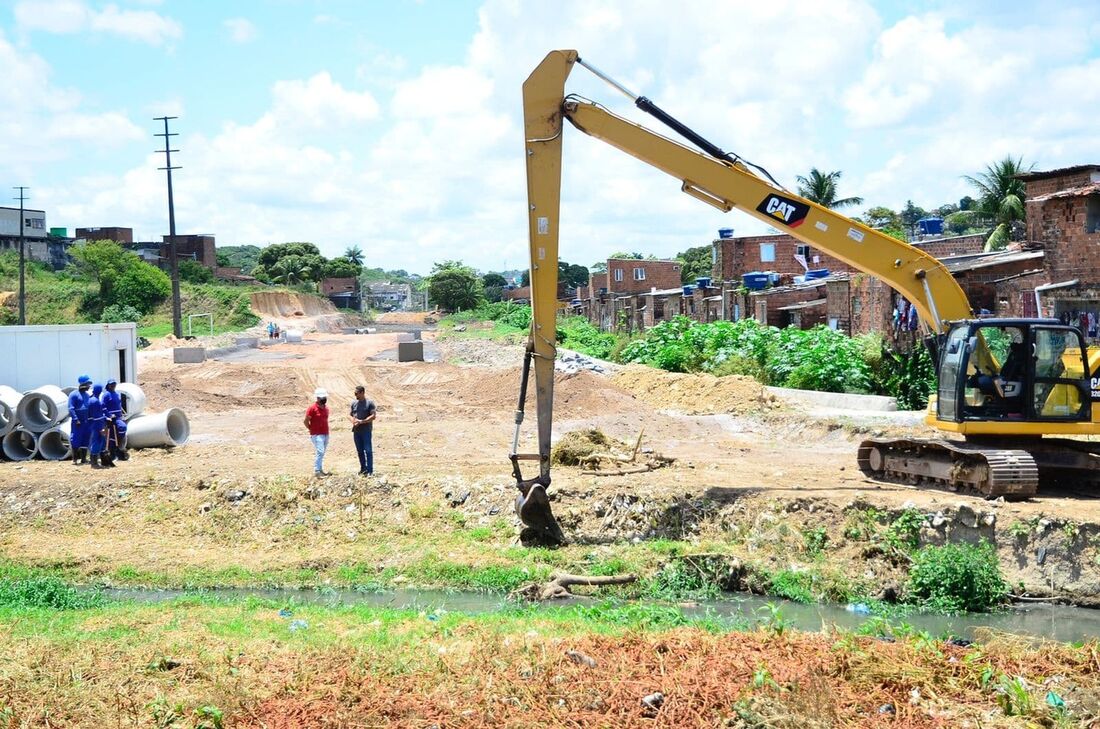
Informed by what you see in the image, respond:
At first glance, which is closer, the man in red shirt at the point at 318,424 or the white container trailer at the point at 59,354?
the man in red shirt at the point at 318,424

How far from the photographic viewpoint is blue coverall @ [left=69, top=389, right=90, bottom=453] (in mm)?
17984

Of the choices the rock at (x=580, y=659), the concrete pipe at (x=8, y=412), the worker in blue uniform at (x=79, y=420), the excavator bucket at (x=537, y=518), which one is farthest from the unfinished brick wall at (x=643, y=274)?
the rock at (x=580, y=659)

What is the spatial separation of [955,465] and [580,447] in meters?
5.99

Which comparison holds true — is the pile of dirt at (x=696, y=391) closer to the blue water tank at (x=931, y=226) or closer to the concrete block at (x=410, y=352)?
the concrete block at (x=410, y=352)

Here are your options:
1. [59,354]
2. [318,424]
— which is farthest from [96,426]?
[59,354]

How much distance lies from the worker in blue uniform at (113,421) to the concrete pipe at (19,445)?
6.07 ft

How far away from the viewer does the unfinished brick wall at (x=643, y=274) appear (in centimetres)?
6353

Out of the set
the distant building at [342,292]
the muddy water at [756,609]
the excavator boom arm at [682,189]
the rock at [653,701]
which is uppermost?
the distant building at [342,292]

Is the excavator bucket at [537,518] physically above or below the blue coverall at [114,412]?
below

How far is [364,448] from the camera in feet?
52.6

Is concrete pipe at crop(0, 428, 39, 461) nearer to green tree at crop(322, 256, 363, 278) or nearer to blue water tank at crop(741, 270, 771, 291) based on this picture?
blue water tank at crop(741, 270, 771, 291)

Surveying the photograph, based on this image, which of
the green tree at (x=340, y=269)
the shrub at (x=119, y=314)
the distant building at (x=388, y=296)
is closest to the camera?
the shrub at (x=119, y=314)

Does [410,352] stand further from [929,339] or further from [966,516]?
[966,516]

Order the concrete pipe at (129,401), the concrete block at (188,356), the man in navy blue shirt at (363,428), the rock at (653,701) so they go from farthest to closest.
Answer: the concrete block at (188,356), the concrete pipe at (129,401), the man in navy blue shirt at (363,428), the rock at (653,701)
